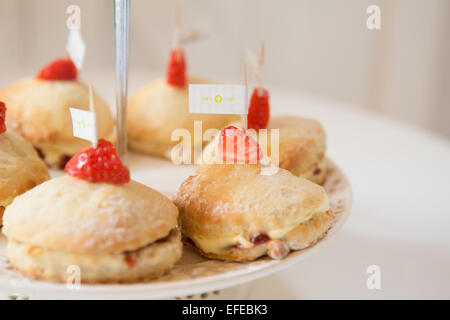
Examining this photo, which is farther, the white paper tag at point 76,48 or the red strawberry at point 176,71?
the red strawberry at point 176,71

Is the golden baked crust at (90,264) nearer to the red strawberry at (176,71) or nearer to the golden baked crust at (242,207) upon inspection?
the golden baked crust at (242,207)

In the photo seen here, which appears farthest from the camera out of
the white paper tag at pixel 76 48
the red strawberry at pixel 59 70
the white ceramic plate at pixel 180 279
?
the red strawberry at pixel 59 70

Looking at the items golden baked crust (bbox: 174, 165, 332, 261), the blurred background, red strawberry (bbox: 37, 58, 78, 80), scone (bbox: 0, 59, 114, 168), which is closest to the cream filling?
golden baked crust (bbox: 174, 165, 332, 261)

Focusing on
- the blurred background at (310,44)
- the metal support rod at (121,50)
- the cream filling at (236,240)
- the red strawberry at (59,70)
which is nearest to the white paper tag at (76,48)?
the red strawberry at (59,70)

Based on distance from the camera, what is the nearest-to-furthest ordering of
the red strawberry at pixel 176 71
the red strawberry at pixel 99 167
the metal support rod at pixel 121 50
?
the red strawberry at pixel 99 167 → the metal support rod at pixel 121 50 → the red strawberry at pixel 176 71

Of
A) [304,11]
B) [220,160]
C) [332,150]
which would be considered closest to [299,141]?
[220,160]

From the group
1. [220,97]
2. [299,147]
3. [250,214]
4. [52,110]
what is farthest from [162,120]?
[250,214]

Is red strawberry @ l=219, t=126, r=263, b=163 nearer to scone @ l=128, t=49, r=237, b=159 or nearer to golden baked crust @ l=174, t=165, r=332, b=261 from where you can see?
golden baked crust @ l=174, t=165, r=332, b=261
